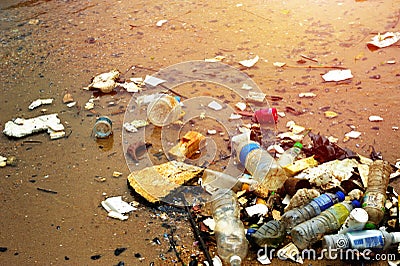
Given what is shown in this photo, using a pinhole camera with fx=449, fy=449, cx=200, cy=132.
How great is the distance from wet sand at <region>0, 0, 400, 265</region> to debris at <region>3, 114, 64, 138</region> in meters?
0.07

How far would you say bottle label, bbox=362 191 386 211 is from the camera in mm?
2436

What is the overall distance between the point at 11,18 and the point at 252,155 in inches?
161

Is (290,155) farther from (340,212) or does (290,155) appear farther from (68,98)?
(68,98)

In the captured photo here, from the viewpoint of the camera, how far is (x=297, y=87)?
3906 mm

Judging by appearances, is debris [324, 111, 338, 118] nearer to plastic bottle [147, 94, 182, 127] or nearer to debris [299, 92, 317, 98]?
debris [299, 92, 317, 98]

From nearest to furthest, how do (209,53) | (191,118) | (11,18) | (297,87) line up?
(191,118)
(297,87)
(209,53)
(11,18)

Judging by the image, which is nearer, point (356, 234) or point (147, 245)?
point (356, 234)

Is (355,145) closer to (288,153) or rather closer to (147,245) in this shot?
(288,153)

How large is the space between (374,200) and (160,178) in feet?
4.24

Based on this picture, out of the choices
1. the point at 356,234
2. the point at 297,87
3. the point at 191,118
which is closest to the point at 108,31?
the point at 191,118

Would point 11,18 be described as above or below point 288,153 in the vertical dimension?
above

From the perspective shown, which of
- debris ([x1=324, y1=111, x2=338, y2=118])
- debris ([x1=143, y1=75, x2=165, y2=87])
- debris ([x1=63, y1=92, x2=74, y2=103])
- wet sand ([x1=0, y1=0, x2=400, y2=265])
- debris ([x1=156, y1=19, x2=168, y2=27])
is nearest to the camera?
wet sand ([x1=0, y1=0, x2=400, y2=265])

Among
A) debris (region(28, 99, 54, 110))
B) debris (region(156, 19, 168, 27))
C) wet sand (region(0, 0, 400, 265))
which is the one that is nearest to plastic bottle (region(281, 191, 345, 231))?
wet sand (region(0, 0, 400, 265))

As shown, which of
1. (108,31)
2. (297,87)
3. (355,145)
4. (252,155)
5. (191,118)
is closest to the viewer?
(252,155)
